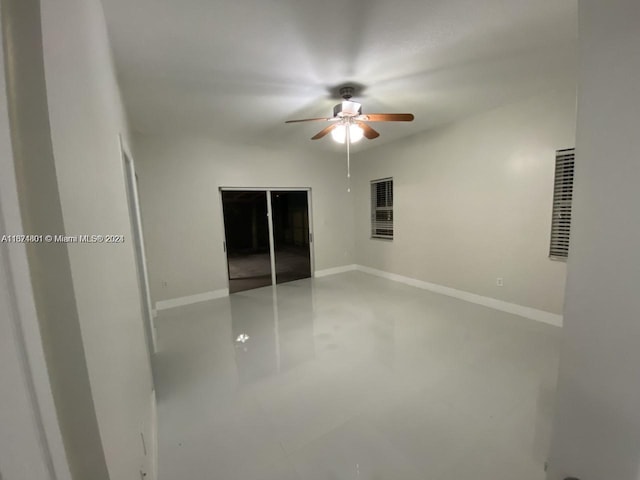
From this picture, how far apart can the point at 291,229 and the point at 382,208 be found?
218 cm

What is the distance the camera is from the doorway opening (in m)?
4.75

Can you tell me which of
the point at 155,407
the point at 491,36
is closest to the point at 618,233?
the point at 491,36

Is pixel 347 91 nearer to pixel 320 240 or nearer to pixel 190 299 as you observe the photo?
pixel 320 240

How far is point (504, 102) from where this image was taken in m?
3.05

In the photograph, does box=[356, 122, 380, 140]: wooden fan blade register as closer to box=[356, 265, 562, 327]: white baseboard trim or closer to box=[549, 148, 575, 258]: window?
box=[549, 148, 575, 258]: window

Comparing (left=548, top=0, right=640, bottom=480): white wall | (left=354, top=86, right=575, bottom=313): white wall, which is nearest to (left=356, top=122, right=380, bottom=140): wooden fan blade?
(left=354, top=86, right=575, bottom=313): white wall

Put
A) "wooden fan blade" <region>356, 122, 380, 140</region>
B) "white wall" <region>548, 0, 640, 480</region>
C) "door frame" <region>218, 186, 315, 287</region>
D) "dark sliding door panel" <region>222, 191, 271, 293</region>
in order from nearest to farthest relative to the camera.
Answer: "white wall" <region>548, 0, 640, 480</region> < "wooden fan blade" <region>356, 122, 380, 140</region> < "door frame" <region>218, 186, 315, 287</region> < "dark sliding door panel" <region>222, 191, 271, 293</region>

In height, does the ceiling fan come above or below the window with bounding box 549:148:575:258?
above

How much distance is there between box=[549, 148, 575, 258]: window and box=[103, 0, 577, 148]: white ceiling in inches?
31.3

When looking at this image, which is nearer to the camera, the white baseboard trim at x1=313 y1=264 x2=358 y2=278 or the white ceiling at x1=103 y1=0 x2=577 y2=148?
the white ceiling at x1=103 y1=0 x2=577 y2=148

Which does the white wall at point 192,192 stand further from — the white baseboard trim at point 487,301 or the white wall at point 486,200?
the white baseboard trim at point 487,301

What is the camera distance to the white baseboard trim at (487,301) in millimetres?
3039

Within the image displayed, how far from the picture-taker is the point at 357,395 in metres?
1.98

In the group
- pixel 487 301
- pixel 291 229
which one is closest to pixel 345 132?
pixel 487 301
